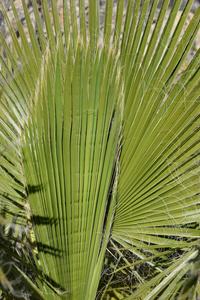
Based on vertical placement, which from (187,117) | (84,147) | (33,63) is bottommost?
(84,147)

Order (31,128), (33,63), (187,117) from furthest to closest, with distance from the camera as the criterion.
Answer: (33,63)
(187,117)
(31,128)

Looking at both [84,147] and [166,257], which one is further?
[166,257]

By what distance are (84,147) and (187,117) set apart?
40 centimetres

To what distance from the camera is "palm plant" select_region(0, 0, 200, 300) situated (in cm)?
70

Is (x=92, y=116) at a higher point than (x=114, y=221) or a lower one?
higher

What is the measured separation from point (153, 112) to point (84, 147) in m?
0.34

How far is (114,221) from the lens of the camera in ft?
3.40

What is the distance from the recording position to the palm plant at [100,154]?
27.4 inches

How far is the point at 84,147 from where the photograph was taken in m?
0.76

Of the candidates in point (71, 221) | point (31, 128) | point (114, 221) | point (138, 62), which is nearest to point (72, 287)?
point (71, 221)

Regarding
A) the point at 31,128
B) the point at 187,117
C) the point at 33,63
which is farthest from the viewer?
the point at 33,63

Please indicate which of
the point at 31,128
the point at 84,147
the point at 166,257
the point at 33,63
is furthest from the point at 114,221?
the point at 33,63

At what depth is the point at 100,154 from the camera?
80 centimetres

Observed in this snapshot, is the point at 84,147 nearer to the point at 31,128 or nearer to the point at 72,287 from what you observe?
the point at 31,128
